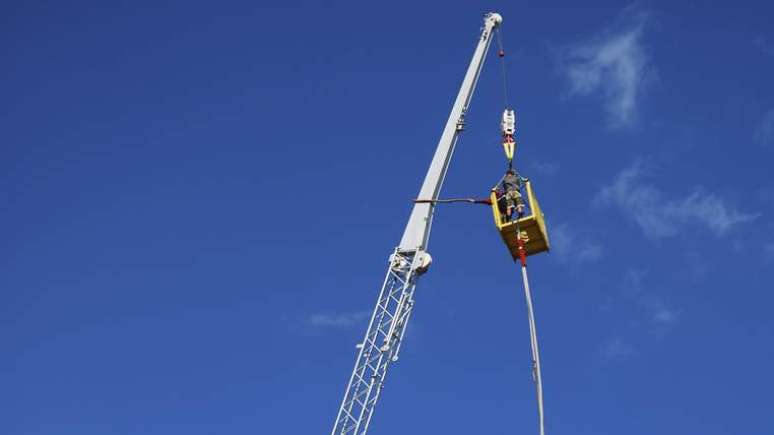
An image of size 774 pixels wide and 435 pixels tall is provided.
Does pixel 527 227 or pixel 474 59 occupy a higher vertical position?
pixel 474 59

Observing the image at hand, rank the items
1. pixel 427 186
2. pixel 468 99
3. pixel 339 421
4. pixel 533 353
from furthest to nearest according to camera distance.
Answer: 1. pixel 468 99
2. pixel 427 186
3. pixel 339 421
4. pixel 533 353

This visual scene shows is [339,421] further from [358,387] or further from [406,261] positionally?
[406,261]

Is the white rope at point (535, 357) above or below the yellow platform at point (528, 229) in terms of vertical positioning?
Result: below

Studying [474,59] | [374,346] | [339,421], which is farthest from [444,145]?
[339,421]

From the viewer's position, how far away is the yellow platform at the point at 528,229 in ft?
122

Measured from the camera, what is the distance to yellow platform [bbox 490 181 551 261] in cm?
3712

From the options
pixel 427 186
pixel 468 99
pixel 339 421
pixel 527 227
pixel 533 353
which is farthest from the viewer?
pixel 468 99

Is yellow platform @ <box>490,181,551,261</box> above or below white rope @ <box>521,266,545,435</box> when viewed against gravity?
above

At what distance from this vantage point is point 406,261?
147 feet

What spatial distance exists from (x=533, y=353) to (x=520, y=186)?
27.7ft

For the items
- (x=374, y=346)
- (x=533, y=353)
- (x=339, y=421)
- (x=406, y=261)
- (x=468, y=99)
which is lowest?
(x=533, y=353)

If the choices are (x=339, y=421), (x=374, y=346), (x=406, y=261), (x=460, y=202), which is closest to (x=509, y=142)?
(x=460, y=202)

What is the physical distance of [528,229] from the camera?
122 ft

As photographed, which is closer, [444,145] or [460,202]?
[460,202]
